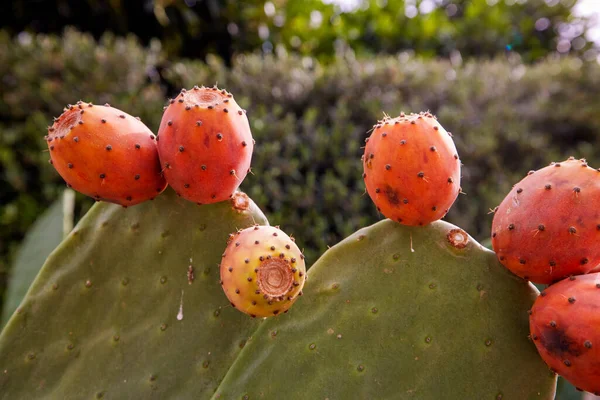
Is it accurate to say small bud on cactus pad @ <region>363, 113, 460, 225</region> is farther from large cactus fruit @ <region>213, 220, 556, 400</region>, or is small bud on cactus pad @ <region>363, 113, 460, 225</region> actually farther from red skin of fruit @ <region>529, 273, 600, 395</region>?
red skin of fruit @ <region>529, 273, 600, 395</region>

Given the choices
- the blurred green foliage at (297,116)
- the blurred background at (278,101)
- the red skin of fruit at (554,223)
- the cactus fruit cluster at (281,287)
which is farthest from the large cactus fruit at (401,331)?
the blurred green foliage at (297,116)

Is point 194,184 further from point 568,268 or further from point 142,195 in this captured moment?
point 568,268

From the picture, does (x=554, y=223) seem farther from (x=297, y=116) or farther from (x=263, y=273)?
(x=297, y=116)

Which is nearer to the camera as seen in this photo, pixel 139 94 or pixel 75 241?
pixel 75 241

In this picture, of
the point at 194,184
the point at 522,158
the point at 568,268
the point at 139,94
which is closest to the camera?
the point at 568,268

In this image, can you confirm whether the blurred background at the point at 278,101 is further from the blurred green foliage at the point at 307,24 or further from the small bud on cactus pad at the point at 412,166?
the small bud on cactus pad at the point at 412,166

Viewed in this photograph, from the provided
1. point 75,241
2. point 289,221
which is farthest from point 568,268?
point 289,221
